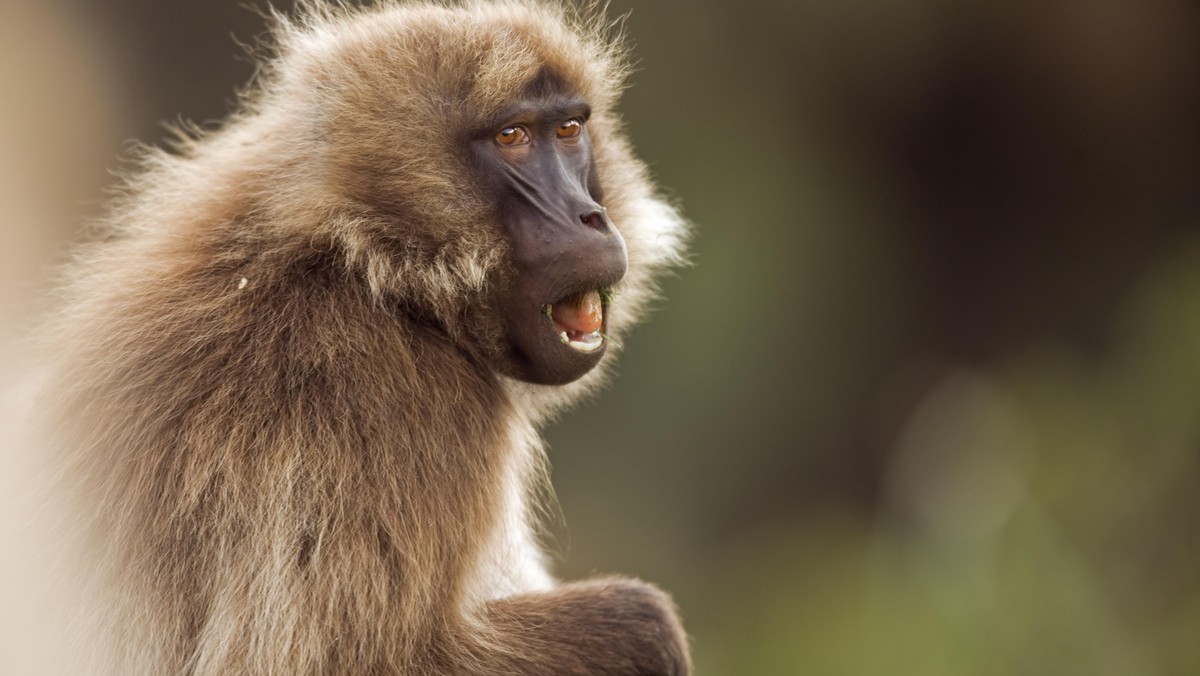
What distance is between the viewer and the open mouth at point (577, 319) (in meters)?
4.20

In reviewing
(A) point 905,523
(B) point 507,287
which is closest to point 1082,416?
(A) point 905,523

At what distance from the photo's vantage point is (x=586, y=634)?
396 cm

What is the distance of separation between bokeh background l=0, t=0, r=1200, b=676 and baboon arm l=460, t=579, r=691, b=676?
4.33 metres

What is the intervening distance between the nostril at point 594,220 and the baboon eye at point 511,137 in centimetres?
38

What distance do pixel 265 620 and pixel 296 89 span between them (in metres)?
1.98

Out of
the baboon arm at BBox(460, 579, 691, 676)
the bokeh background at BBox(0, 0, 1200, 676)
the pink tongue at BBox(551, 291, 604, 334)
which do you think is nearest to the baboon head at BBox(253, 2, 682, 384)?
the pink tongue at BBox(551, 291, 604, 334)

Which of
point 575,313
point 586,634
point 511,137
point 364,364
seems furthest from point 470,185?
point 586,634

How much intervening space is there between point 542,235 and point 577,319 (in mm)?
319

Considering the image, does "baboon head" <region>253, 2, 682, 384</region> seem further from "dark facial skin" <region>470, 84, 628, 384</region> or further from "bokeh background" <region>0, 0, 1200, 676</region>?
"bokeh background" <region>0, 0, 1200, 676</region>

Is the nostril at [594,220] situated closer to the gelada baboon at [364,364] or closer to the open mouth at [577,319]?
the gelada baboon at [364,364]

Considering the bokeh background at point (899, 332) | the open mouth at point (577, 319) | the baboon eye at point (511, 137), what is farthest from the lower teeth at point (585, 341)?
the bokeh background at point (899, 332)

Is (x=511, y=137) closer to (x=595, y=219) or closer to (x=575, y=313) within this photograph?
(x=595, y=219)

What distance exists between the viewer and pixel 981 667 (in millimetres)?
7766

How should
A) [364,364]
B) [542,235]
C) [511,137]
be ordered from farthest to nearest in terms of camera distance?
1. [511,137]
2. [542,235]
3. [364,364]
